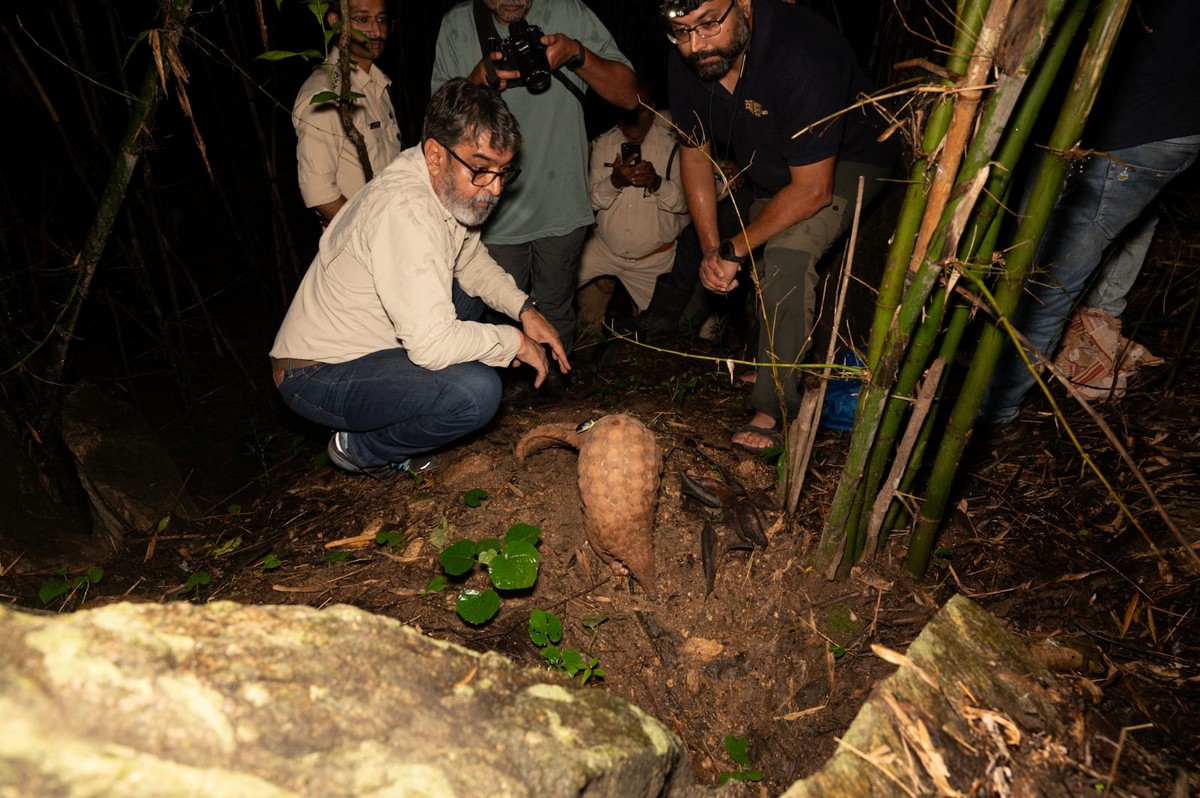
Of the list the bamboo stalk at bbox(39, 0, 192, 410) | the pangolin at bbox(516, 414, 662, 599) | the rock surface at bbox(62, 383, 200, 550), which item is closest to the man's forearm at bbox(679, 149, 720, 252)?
the pangolin at bbox(516, 414, 662, 599)

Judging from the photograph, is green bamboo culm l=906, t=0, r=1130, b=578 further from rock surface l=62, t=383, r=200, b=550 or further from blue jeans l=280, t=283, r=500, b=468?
rock surface l=62, t=383, r=200, b=550

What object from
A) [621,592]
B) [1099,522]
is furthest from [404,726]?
[1099,522]

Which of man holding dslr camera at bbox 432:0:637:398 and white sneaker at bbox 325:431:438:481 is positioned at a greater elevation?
man holding dslr camera at bbox 432:0:637:398

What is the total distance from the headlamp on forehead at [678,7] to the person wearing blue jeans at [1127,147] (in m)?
1.54

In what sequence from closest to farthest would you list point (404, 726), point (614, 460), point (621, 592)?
point (404, 726) < point (614, 460) < point (621, 592)

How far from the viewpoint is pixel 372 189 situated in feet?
8.86

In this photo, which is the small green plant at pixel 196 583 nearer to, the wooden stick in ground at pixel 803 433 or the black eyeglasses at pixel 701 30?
the wooden stick in ground at pixel 803 433

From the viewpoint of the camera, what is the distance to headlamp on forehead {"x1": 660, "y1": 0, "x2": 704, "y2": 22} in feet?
8.75

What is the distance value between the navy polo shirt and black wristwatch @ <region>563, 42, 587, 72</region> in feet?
1.52

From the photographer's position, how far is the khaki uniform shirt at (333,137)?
3.26m

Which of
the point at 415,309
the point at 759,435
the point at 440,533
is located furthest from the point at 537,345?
the point at 759,435

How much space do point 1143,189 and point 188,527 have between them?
14.4 ft

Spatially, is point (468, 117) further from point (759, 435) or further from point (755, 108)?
point (759, 435)

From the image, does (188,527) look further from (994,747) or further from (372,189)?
(994,747)
